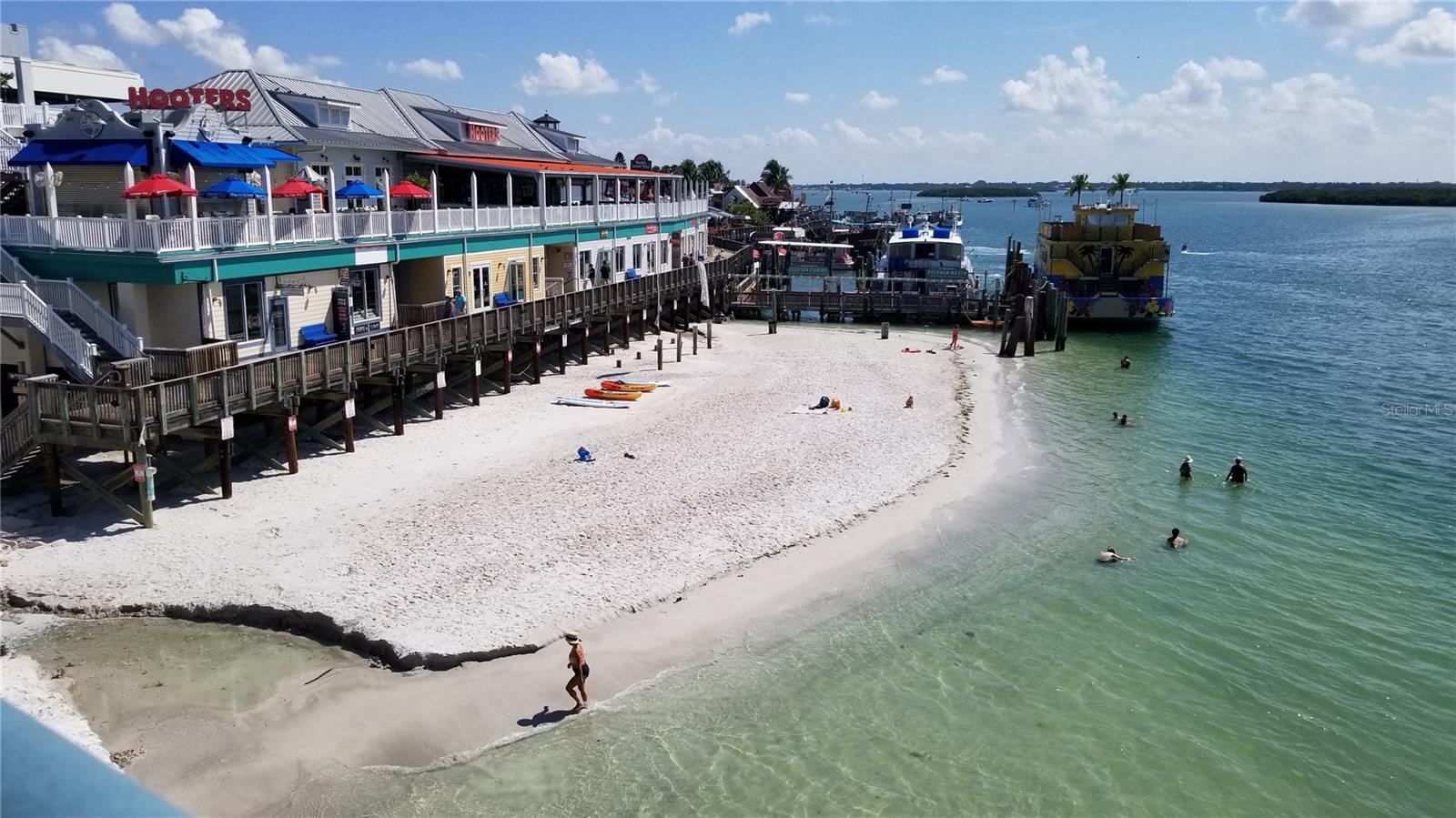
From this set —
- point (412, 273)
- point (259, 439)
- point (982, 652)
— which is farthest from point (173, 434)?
point (982, 652)

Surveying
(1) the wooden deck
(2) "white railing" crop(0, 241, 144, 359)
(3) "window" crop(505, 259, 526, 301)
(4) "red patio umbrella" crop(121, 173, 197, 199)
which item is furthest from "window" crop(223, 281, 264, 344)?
(3) "window" crop(505, 259, 526, 301)

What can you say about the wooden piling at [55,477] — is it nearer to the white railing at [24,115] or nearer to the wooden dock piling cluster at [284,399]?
the wooden dock piling cluster at [284,399]

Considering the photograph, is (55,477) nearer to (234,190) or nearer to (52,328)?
(52,328)

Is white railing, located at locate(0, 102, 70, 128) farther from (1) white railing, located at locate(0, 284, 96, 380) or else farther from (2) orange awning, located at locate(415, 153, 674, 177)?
(1) white railing, located at locate(0, 284, 96, 380)

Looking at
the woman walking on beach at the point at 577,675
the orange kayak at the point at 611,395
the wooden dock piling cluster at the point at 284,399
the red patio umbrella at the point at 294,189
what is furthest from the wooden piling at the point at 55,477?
the orange kayak at the point at 611,395

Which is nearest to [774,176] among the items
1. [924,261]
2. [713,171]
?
[713,171]

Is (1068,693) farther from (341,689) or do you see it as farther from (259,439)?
(259,439)

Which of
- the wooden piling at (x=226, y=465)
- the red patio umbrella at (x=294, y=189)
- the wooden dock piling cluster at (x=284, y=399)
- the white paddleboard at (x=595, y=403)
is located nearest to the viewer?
the wooden dock piling cluster at (x=284, y=399)

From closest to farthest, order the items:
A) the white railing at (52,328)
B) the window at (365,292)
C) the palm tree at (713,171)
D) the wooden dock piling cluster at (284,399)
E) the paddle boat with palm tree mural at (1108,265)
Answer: the wooden dock piling cluster at (284,399)
the white railing at (52,328)
the window at (365,292)
the paddle boat with palm tree mural at (1108,265)
the palm tree at (713,171)
